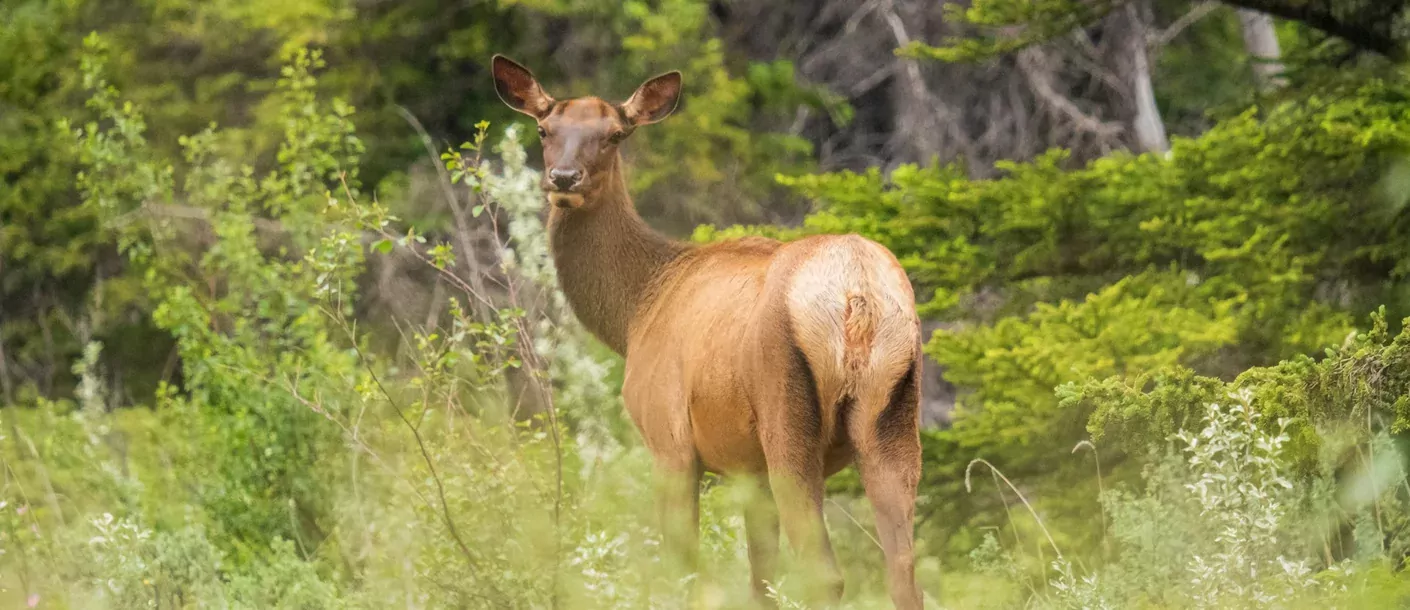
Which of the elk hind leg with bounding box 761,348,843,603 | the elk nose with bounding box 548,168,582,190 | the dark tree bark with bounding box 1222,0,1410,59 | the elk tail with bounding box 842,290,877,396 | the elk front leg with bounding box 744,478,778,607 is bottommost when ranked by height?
the elk front leg with bounding box 744,478,778,607

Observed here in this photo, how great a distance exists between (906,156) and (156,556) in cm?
936

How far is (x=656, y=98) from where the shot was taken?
7270 millimetres

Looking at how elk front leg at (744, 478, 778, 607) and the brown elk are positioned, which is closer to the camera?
the brown elk

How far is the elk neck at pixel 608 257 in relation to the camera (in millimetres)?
7027

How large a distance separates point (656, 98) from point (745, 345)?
2022mm

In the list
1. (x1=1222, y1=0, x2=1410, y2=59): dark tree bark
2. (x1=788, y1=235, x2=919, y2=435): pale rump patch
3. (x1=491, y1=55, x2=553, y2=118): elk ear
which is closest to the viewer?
(x1=788, y1=235, x2=919, y2=435): pale rump patch

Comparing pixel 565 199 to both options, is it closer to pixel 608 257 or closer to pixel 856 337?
pixel 608 257

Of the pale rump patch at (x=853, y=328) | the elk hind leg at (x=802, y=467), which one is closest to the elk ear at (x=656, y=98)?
the pale rump patch at (x=853, y=328)

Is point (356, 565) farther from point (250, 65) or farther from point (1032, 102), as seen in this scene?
point (250, 65)

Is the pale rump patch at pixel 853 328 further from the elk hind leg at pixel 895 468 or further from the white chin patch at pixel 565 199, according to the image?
the white chin patch at pixel 565 199

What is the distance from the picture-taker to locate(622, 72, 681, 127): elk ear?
7.16 metres

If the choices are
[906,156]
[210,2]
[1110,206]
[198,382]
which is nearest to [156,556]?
[198,382]

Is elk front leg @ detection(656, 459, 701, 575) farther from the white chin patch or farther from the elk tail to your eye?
the white chin patch

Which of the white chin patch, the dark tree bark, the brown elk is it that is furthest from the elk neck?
the dark tree bark
